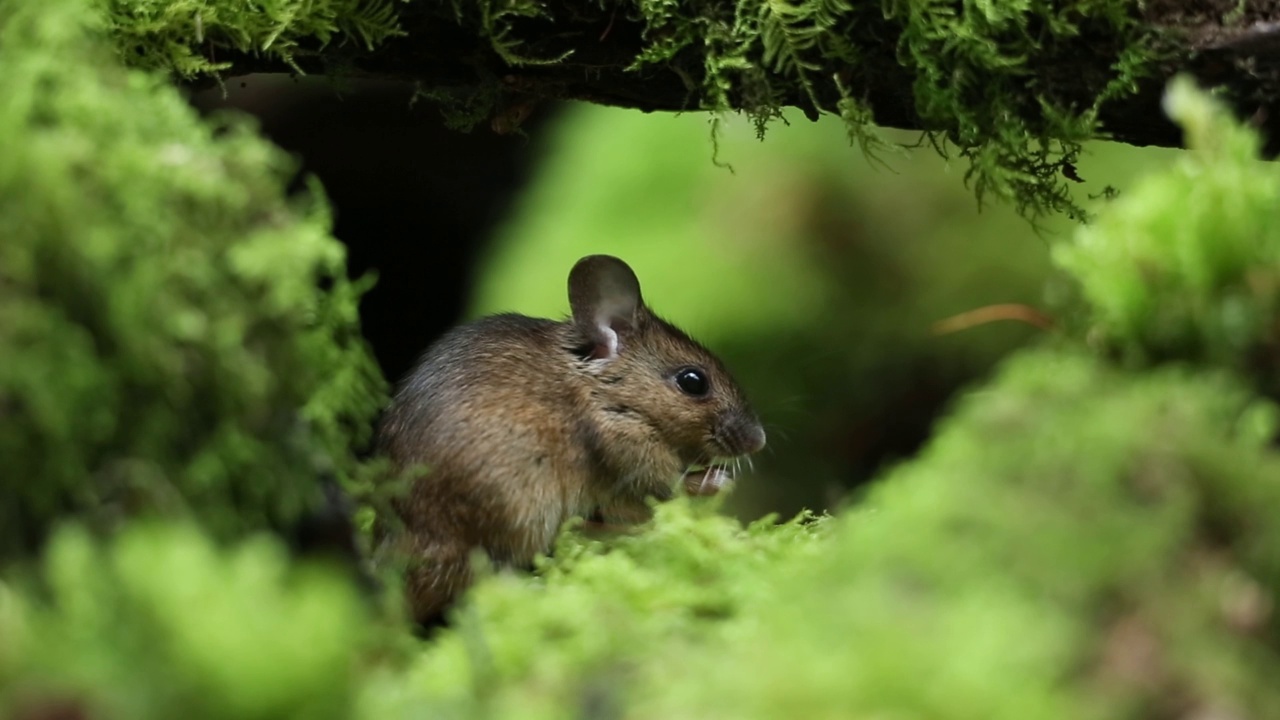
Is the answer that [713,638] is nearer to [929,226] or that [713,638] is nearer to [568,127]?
[929,226]

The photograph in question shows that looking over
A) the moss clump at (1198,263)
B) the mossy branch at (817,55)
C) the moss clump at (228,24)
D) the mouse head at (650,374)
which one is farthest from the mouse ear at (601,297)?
the moss clump at (1198,263)

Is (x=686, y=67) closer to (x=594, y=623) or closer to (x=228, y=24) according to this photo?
(x=228, y=24)

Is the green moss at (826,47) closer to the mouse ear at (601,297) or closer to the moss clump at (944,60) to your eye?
the moss clump at (944,60)

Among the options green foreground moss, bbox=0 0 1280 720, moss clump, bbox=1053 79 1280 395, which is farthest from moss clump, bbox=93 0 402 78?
moss clump, bbox=1053 79 1280 395

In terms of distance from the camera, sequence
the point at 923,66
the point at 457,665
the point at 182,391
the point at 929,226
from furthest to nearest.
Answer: the point at 929,226
the point at 923,66
the point at 457,665
the point at 182,391

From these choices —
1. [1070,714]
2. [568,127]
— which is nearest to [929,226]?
[568,127]

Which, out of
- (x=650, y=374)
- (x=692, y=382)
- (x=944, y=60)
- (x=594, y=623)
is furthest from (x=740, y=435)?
(x=594, y=623)
